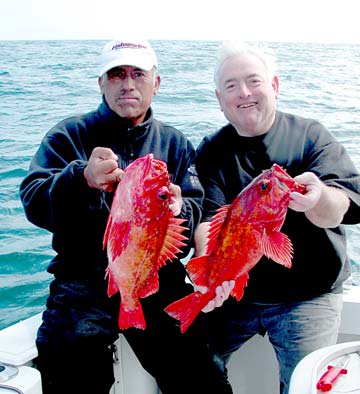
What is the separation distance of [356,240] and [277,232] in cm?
391

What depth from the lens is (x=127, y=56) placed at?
8.82ft

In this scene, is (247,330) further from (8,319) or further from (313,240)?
(8,319)

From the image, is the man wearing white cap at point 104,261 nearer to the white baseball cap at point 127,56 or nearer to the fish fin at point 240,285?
the white baseball cap at point 127,56

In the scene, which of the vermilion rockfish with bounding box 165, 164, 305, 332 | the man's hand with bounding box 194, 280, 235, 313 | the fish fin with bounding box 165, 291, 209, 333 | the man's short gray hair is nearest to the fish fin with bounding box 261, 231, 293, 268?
the vermilion rockfish with bounding box 165, 164, 305, 332

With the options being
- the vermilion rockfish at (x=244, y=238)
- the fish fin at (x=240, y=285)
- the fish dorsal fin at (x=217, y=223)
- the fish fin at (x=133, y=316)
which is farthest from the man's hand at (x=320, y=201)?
the fish fin at (x=133, y=316)

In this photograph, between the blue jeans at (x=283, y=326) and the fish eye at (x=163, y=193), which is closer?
the fish eye at (x=163, y=193)

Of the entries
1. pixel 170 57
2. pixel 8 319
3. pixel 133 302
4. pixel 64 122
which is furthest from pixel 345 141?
pixel 170 57

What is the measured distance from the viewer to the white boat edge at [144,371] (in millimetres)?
2521

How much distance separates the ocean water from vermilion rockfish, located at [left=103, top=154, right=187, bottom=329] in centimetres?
321

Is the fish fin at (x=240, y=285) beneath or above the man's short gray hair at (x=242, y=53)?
beneath

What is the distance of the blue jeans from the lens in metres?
2.66

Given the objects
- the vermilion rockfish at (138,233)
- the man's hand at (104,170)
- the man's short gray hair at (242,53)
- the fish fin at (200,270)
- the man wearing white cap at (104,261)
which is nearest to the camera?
the vermilion rockfish at (138,233)

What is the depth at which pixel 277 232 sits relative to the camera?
2.06 m

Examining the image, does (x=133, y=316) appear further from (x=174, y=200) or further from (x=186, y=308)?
(x=174, y=200)
